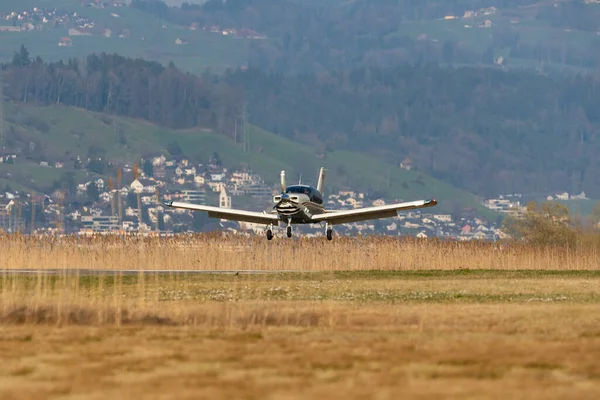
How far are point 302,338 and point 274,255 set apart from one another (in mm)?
35708

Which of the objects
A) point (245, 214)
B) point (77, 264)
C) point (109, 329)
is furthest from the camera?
point (245, 214)

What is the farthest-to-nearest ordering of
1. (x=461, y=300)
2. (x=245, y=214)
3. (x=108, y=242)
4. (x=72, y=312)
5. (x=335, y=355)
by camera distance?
(x=245, y=214)
(x=108, y=242)
(x=461, y=300)
(x=72, y=312)
(x=335, y=355)

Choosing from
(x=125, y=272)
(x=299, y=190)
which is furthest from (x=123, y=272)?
(x=299, y=190)

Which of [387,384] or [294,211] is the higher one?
[294,211]

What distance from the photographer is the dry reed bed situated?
64.5 meters

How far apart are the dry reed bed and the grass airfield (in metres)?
12.0

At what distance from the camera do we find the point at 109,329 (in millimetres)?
32375

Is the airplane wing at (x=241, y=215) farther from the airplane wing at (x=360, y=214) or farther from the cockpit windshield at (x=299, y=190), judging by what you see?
the airplane wing at (x=360, y=214)

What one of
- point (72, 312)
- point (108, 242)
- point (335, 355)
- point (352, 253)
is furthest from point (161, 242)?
point (335, 355)

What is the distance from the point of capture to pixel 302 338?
30.4m

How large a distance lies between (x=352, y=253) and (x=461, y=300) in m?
24.1

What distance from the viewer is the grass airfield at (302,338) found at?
23750 millimetres

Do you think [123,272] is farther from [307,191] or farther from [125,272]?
[307,191]

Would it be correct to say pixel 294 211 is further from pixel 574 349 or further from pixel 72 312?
pixel 574 349
